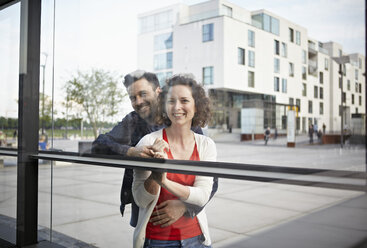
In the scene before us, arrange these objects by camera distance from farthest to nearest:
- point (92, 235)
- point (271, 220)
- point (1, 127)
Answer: point (1, 127) → point (92, 235) → point (271, 220)

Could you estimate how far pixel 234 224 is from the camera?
2426 millimetres

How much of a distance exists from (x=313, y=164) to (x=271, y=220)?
45cm

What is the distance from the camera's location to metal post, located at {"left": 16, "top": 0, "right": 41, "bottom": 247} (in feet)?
12.3

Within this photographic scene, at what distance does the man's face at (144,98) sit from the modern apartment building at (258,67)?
→ 149 mm

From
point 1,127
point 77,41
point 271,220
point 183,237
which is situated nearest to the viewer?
point 271,220

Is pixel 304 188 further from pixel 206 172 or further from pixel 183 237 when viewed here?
pixel 183 237

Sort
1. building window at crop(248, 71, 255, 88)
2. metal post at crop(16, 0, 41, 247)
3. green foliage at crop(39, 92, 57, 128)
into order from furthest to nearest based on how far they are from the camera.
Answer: green foliage at crop(39, 92, 57, 128), metal post at crop(16, 0, 41, 247), building window at crop(248, 71, 255, 88)

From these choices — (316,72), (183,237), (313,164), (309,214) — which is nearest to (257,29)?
(316,72)

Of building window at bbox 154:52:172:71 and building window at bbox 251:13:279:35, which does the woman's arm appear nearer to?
building window at bbox 154:52:172:71

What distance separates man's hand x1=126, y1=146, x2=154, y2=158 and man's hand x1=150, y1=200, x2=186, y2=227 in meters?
0.39

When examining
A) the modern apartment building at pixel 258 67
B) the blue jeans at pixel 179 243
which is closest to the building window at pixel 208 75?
the modern apartment building at pixel 258 67

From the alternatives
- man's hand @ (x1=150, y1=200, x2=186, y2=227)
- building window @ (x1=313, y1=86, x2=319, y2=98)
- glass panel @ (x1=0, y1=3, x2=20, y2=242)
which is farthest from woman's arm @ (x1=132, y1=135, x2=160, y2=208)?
glass panel @ (x1=0, y1=3, x2=20, y2=242)

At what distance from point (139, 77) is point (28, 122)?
1467mm

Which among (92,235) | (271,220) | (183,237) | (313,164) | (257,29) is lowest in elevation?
(92,235)
